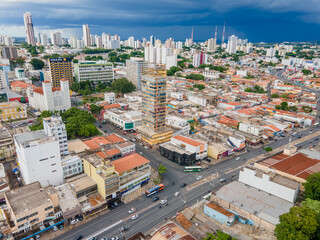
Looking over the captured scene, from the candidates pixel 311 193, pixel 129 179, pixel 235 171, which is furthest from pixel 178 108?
pixel 311 193

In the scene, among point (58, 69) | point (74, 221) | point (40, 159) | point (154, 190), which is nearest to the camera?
point (74, 221)

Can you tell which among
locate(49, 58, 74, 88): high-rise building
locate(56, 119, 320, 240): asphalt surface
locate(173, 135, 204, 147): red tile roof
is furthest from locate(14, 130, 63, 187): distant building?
locate(49, 58, 74, 88): high-rise building

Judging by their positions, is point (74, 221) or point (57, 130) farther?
point (57, 130)

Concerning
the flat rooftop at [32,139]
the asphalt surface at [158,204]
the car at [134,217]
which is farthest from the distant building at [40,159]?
the car at [134,217]

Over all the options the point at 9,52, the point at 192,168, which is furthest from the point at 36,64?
the point at 192,168

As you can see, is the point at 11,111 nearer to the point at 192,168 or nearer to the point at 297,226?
the point at 192,168

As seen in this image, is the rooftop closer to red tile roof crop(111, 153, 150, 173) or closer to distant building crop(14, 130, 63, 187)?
distant building crop(14, 130, 63, 187)
